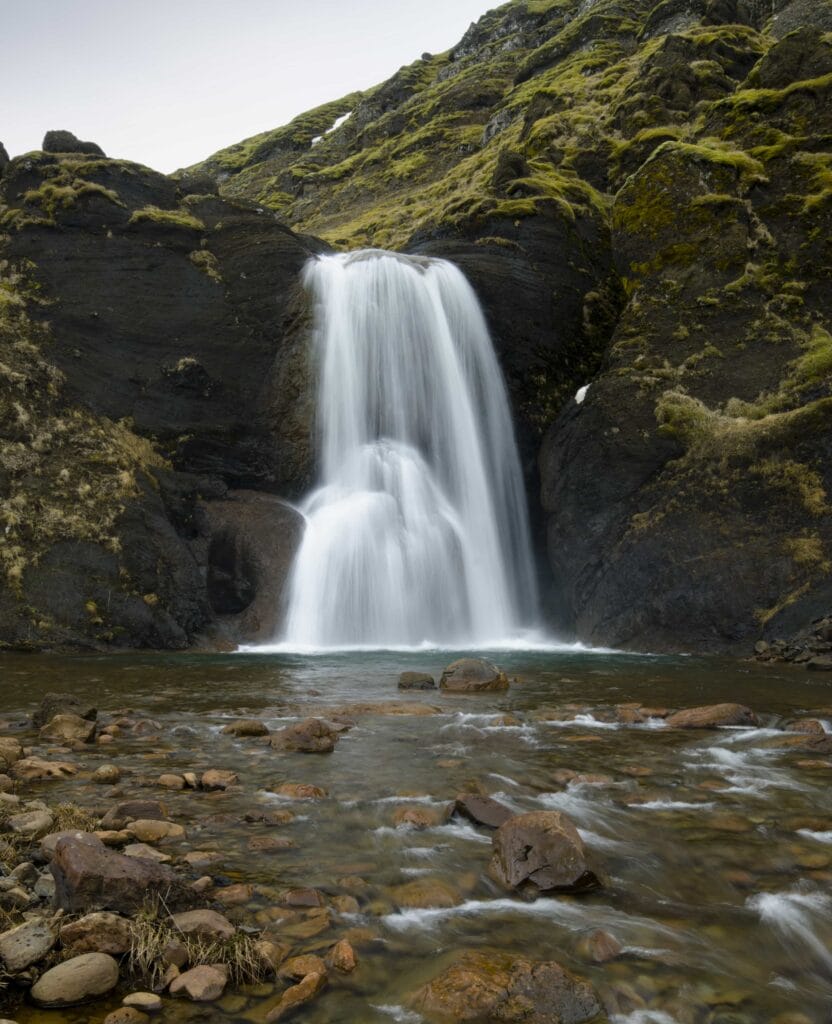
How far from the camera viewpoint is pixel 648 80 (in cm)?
4703

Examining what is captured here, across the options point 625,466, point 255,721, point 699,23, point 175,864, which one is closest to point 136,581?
point 255,721

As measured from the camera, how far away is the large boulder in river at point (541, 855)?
5.32 meters

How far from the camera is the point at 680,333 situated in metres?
28.8

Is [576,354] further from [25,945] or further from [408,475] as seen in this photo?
[25,945]

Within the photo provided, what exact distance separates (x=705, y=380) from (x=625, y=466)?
469 cm

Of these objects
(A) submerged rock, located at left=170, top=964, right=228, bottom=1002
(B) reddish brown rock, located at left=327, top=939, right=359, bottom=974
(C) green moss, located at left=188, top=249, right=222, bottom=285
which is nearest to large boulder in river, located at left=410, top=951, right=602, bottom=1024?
(B) reddish brown rock, located at left=327, top=939, right=359, bottom=974

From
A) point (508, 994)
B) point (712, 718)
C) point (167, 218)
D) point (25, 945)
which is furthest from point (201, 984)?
point (167, 218)

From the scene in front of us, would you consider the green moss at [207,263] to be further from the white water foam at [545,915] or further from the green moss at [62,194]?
the white water foam at [545,915]

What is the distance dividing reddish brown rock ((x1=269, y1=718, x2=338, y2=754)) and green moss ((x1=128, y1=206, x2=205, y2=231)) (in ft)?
106

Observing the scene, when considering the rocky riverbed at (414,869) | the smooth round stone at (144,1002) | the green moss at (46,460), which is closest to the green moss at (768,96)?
the green moss at (46,460)

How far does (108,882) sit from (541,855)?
10.4 feet

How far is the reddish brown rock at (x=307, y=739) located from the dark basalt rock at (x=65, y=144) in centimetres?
3914

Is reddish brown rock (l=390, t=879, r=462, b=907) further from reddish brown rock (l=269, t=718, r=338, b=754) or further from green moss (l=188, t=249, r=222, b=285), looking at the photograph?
green moss (l=188, t=249, r=222, b=285)

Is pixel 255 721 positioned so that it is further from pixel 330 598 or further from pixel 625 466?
pixel 625 466
